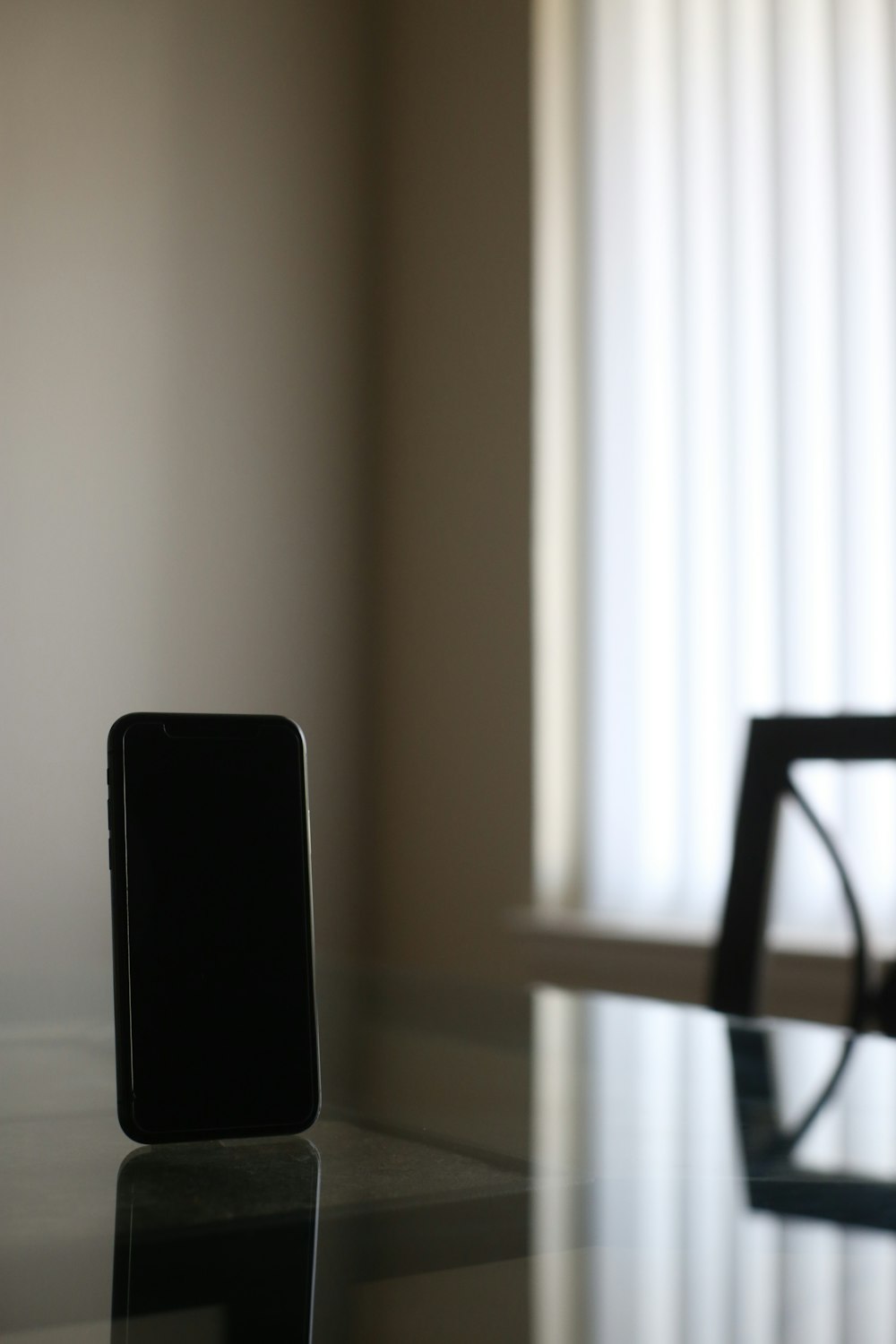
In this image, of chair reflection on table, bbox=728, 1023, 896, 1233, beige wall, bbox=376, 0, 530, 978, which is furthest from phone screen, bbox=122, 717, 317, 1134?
beige wall, bbox=376, 0, 530, 978

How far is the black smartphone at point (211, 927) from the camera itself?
0.47 m

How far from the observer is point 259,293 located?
307cm

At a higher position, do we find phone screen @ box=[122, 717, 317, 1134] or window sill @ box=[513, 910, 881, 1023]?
phone screen @ box=[122, 717, 317, 1134]

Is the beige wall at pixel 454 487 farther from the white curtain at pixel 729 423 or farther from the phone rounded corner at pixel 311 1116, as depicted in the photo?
the phone rounded corner at pixel 311 1116

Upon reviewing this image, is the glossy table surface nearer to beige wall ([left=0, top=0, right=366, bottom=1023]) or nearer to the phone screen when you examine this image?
the phone screen

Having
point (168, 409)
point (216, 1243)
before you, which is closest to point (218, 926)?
point (216, 1243)

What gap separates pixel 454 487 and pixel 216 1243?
2769mm

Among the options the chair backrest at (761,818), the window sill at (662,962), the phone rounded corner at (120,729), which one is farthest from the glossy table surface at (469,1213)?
the window sill at (662,962)

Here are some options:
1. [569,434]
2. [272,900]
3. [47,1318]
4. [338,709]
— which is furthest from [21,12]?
[47,1318]

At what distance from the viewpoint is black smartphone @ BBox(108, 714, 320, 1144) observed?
465 mm

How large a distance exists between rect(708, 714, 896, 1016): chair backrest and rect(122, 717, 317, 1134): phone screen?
0.67 m

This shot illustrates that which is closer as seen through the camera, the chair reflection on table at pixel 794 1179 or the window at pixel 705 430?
the chair reflection on table at pixel 794 1179

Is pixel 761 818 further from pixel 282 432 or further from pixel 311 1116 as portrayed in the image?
pixel 282 432

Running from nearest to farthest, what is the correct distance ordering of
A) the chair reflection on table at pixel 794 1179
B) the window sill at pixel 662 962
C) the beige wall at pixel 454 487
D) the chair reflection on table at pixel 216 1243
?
the chair reflection on table at pixel 216 1243 < the chair reflection on table at pixel 794 1179 < the window sill at pixel 662 962 < the beige wall at pixel 454 487
